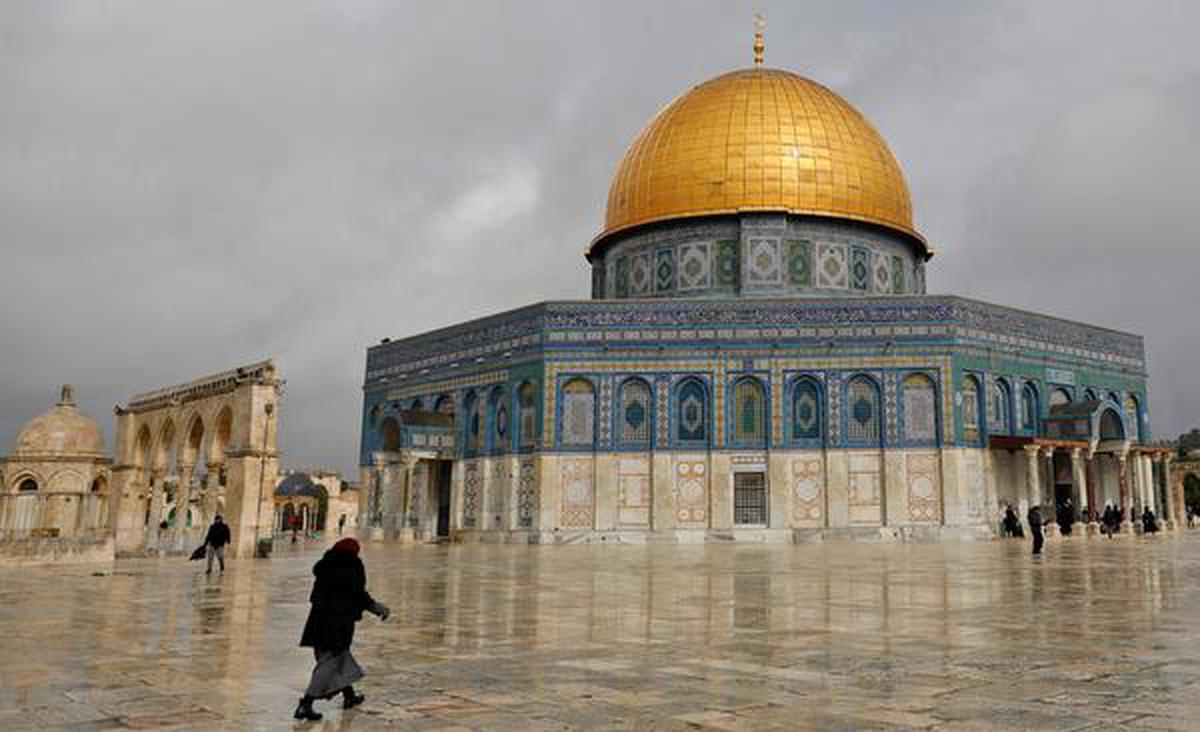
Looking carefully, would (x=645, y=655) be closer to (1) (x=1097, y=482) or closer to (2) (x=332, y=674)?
(2) (x=332, y=674)

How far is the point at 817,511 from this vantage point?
3012cm

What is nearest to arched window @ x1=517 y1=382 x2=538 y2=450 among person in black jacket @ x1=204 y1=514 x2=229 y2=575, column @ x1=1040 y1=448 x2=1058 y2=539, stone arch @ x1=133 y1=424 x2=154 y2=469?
stone arch @ x1=133 y1=424 x2=154 y2=469

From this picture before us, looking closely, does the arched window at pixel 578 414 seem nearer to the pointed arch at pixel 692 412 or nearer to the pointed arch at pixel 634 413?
the pointed arch at pixel 634 413

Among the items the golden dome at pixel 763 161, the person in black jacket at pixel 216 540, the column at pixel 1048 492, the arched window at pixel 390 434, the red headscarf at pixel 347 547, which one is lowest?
the person in black jacket at pixel 216 540

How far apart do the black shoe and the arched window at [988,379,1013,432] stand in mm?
28709

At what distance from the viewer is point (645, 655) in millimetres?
7012

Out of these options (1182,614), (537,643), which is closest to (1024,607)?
(1182,614)

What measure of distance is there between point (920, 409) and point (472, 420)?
14.5m

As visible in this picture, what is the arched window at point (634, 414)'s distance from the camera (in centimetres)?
3125

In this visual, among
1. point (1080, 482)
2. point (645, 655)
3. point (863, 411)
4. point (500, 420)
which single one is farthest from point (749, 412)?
point (645, 655)

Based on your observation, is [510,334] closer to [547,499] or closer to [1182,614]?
[547,499]

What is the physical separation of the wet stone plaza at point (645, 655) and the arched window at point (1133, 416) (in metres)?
24.1

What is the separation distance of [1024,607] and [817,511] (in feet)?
67.9

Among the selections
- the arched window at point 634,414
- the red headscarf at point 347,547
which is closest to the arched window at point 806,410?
the arched window at point 634,414
